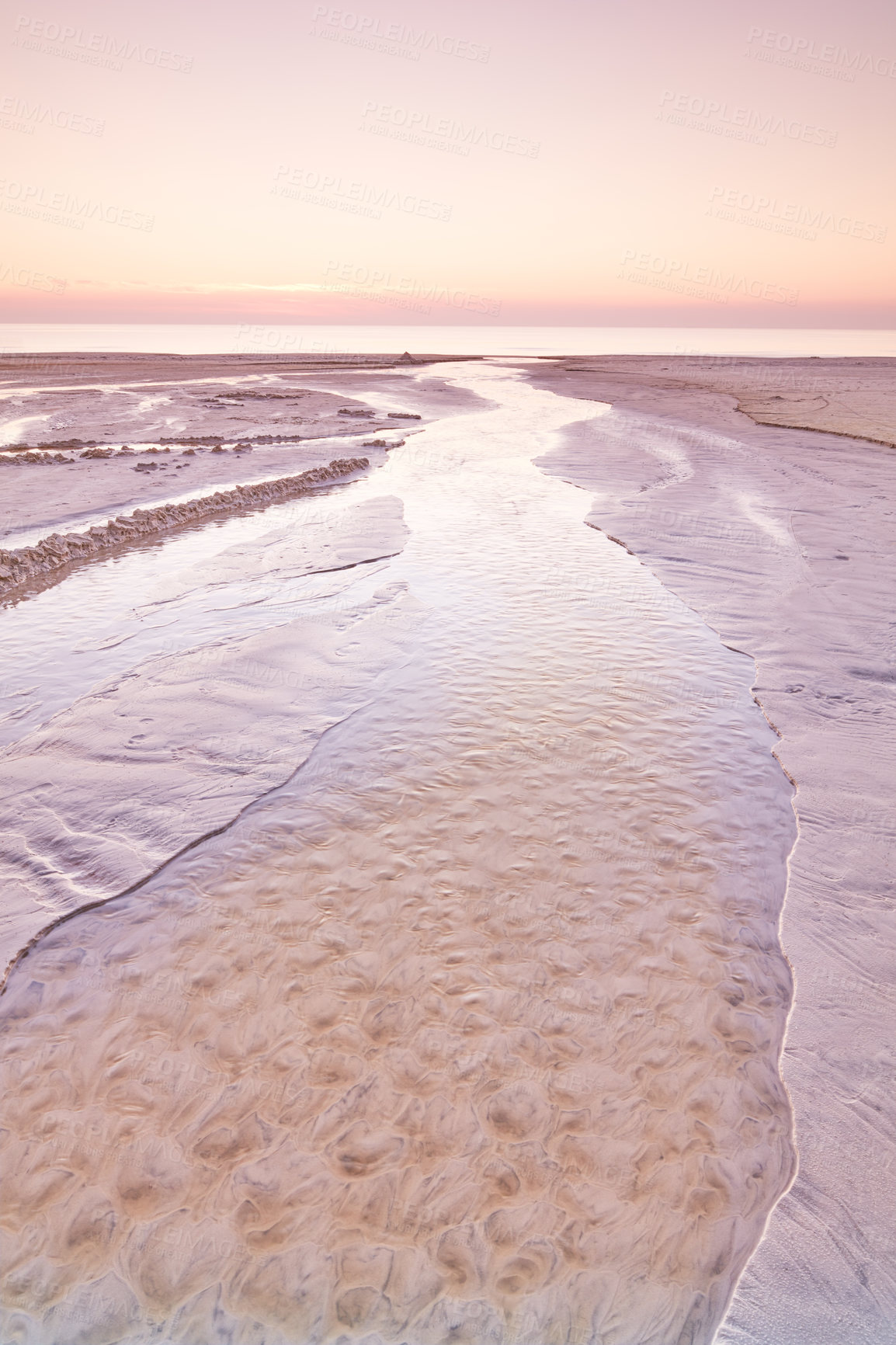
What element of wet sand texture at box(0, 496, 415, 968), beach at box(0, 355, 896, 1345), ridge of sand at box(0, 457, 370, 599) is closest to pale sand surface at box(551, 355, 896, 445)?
ridge of sand at box(0, 457, 370, 599)

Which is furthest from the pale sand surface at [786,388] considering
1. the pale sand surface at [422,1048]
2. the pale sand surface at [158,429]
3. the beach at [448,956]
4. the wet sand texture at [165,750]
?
the pale sand surface at [422,1048]

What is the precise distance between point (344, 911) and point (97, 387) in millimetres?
37133

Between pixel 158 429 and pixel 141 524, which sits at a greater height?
pixel 158 429

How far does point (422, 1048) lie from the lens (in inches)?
124

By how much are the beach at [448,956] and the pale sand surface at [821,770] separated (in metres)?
0.02

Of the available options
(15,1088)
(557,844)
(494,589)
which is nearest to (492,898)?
(557,844)

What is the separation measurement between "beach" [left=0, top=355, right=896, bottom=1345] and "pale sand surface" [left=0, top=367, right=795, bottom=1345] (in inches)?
0.6

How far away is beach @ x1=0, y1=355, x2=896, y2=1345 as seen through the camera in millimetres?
2447

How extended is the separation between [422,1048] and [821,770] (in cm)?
376

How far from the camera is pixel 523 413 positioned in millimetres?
29031

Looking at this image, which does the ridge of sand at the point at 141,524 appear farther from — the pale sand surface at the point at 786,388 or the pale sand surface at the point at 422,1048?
the pale sand surface at the point at 786,388

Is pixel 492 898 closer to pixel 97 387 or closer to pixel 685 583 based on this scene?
pixel 685 583

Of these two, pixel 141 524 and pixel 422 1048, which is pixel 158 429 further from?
pixel 422 1048

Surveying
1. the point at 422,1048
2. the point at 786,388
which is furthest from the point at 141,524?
the point at 786,388
